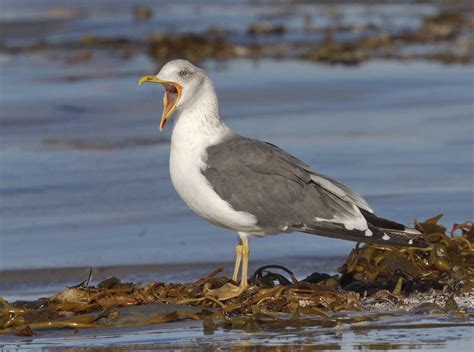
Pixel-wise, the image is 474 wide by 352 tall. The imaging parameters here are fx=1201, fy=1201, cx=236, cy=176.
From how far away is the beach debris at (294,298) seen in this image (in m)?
6.46

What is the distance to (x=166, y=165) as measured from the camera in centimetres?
1137

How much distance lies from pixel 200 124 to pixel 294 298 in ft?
3.86

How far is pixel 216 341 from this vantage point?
6078 mm

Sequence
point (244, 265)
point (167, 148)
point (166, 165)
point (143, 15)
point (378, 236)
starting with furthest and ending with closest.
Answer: point (143, 15), point (167, 148), point (166, 165), point (244, 265), point (378, 236)

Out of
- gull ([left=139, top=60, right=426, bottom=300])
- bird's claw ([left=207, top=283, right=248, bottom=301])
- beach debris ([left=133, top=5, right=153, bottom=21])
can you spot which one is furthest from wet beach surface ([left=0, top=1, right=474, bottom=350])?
beach debris ([left=133, top=5, right=153, bottom=21])

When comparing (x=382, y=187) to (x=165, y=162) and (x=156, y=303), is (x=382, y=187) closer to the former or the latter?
(x=165, y=162)

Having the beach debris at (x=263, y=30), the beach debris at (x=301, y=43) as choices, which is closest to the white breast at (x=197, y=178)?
the beach debris at (x=301, y=43)

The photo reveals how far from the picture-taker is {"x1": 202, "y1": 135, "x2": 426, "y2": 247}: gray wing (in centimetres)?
679

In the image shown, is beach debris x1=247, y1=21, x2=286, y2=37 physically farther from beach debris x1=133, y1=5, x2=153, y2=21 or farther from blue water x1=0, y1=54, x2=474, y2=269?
beach debris x1=133, y1=5, x2=153, y2=21

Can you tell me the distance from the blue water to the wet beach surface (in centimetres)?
2

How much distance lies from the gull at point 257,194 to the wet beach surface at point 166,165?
0.60 m

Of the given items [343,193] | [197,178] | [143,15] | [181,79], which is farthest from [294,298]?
[143,15]

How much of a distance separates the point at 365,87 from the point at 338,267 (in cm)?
797

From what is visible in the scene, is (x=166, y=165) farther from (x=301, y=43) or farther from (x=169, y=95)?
(x=301, y=43)
